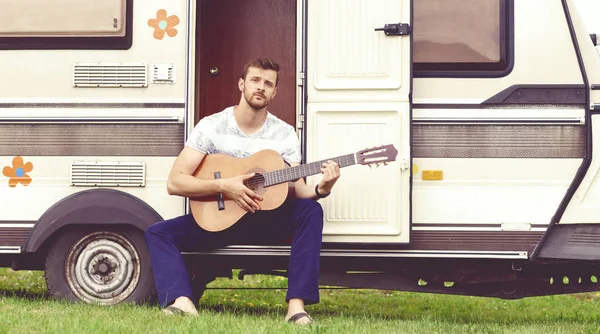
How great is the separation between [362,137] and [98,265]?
6.25 ft

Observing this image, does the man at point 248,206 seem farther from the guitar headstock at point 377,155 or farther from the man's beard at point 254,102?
the guitar headstock at point 377,155

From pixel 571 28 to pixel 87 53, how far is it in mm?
3078

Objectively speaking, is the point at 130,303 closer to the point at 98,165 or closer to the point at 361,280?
the point at 98,165

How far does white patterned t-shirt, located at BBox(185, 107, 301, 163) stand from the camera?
5.38 m

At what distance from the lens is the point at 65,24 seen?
19.0 feet

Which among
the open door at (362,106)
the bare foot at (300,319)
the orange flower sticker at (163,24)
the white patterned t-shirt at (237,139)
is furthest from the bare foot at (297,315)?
the orange flower sticker at (163,24)

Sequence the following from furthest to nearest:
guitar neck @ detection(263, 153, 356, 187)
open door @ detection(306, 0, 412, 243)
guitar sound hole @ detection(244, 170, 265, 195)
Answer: open door @ detection(306, 0, 412, 243) < guitar sound hole @ detection(244, 170, 265, 195) < guitar neck @ detection(263, 153, 356, 187)

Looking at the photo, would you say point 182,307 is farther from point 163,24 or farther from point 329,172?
point 163,24

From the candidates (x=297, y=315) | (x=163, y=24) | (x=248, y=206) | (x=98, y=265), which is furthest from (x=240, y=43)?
(x=297, y=315)

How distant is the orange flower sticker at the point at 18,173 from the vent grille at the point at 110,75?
607 mm

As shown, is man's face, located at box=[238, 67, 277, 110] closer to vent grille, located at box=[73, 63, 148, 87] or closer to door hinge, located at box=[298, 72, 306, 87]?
door hinge, located at box=[298, 72, 306, 87]

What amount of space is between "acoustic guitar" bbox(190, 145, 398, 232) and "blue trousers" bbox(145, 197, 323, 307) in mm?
130

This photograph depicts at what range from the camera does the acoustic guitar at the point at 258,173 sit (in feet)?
16.9

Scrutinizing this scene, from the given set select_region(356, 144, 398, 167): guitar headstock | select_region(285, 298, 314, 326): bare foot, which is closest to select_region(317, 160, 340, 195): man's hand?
select_region(356, 144, 398, 167): guitar headstock
